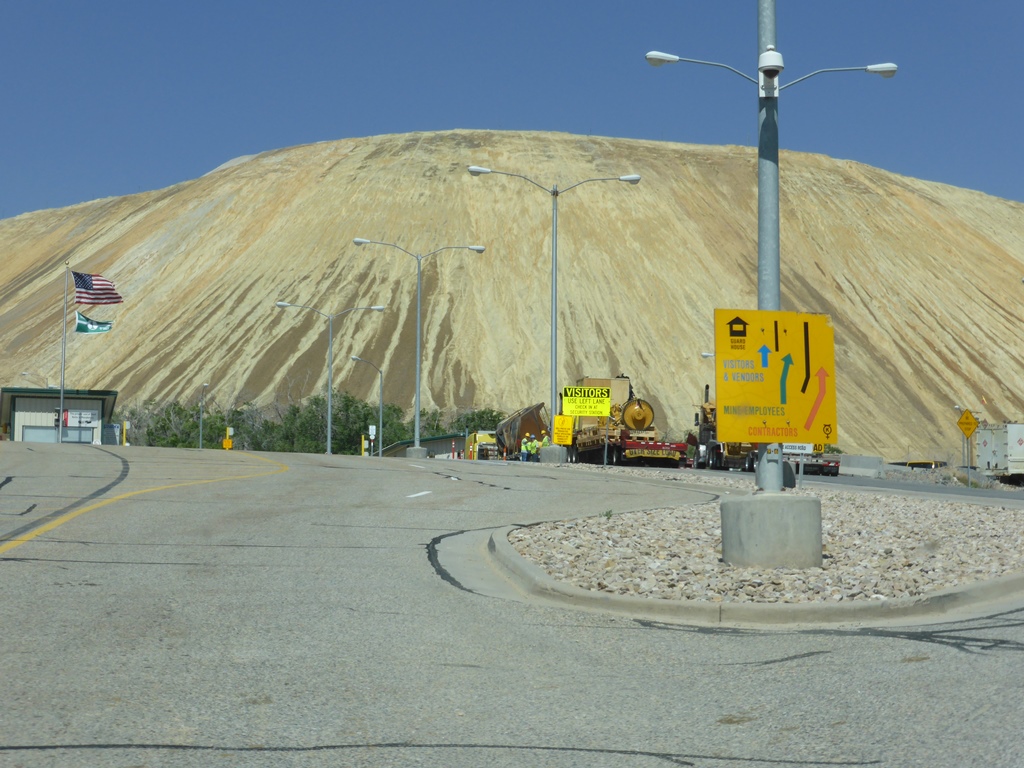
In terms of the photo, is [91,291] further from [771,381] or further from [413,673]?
[413,673]

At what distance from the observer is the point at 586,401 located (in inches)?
1639

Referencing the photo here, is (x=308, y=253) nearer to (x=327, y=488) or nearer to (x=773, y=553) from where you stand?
(x=327, y=488)

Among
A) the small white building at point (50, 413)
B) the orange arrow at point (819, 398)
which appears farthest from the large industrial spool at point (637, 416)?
the small white building at point (50, 413)

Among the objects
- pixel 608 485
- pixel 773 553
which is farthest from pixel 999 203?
pixel 773 553

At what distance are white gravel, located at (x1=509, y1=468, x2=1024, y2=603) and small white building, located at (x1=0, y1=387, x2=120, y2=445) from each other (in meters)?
63.8

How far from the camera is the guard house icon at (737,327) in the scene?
37.0 feet

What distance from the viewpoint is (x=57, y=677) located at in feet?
22.5

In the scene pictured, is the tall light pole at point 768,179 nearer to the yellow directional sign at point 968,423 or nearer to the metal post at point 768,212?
the metal post at point 768,212

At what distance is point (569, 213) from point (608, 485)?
87.4 metres

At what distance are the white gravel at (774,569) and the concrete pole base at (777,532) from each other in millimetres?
114

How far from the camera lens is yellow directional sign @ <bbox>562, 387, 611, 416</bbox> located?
135 feet

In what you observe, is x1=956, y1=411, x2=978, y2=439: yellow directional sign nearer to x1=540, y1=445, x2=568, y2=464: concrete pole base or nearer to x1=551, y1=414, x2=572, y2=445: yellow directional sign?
x1=551, y1=414, x2=572, y2=445: yellow directional sign

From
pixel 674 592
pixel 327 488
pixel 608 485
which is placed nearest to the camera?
pixel 674 592

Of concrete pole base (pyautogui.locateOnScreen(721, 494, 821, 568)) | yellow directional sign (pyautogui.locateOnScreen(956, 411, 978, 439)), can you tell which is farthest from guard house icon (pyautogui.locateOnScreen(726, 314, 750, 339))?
yellow directional sign (pyautogui.locateOnScreen(956, 411, 978, 439))
